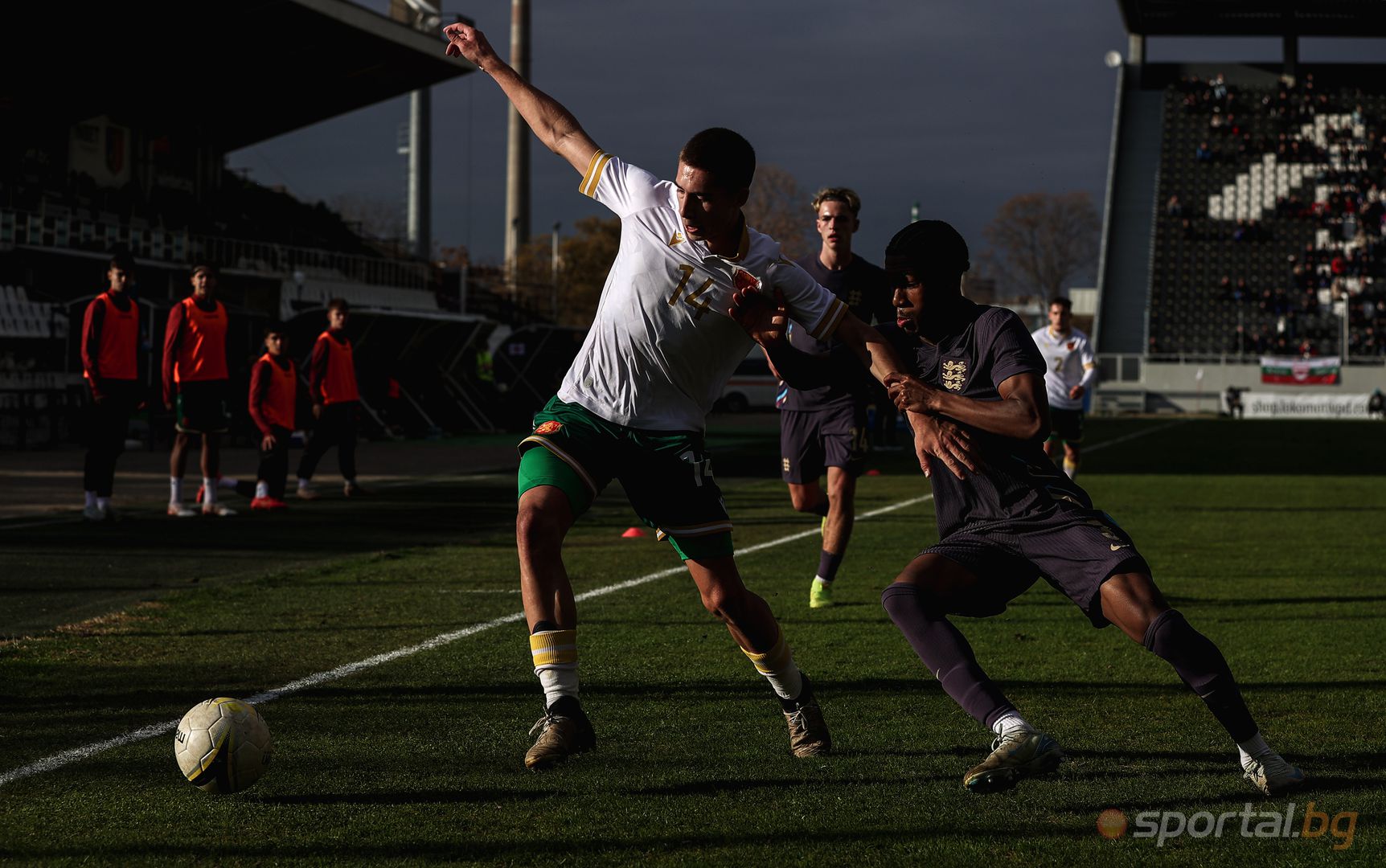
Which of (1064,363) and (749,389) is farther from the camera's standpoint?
(749,389)

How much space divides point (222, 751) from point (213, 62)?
148 ft

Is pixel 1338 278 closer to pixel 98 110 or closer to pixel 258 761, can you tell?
pixel 98 110

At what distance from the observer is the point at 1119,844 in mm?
3855

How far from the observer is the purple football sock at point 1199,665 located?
13.8 ft

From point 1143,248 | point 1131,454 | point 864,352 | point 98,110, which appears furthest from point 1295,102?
point 864,352

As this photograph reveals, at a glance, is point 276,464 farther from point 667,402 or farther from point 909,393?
point 909,393

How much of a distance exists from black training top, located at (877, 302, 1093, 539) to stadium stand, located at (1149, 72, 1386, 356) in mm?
55809

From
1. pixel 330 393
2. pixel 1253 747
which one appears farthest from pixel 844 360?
pixel 330 393

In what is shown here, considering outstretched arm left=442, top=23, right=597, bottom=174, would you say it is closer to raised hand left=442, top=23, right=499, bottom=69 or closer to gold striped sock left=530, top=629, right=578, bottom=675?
raised hand left=442, top=23, right=499, bottom=69

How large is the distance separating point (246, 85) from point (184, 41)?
5.56 m

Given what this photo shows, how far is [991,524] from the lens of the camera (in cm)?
458

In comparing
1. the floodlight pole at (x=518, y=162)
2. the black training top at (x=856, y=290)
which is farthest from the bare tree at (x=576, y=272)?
the black training top at (x=856, y=290)

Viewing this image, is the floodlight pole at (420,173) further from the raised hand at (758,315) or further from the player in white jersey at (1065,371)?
the raised hand at (758,315)

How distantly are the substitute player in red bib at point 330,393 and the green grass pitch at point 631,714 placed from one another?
461cm
